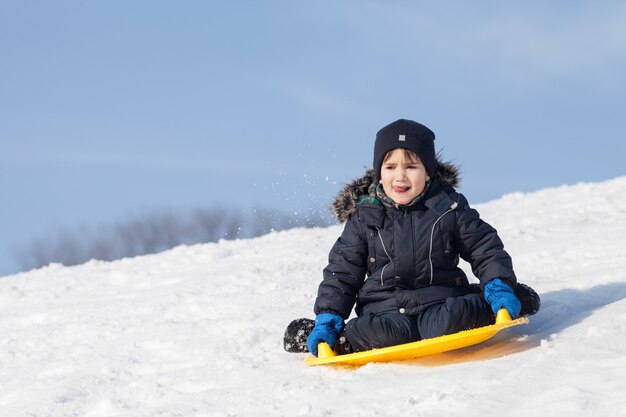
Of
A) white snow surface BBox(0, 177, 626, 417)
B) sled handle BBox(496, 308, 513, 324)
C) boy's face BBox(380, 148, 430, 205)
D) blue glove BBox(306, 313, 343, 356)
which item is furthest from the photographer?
boy's face BBox(380, 148, 430, 205)

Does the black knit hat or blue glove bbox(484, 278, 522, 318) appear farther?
the black knit hat

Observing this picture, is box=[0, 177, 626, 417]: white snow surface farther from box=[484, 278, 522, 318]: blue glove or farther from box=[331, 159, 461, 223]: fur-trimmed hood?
box=[331, 159, 461, 223]: fur-trimmed hood

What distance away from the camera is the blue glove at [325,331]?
4039 millimetres

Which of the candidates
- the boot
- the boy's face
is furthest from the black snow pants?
the boy's face

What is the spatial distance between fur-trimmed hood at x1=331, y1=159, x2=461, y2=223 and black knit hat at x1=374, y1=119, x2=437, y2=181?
0.24 feet

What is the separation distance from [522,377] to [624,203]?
6.51 metres

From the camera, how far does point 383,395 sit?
3.29 metres

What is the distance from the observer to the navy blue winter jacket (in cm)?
411

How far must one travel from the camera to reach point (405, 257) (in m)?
4.10

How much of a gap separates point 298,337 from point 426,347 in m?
0.79

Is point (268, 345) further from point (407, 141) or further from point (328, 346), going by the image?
point (407, 141)

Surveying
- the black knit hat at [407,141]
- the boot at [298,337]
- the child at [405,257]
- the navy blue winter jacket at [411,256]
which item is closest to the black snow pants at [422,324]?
the child at [405,257]

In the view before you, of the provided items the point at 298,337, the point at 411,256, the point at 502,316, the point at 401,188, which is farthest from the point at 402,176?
the point at 298,337

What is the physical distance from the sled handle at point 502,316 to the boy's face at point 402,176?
713 mm
